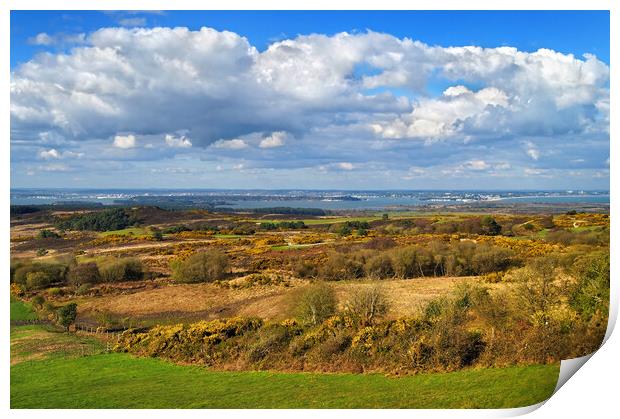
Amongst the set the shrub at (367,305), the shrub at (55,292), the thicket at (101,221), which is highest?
the thicket at (101,221)

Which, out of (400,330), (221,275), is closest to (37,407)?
(221,275)

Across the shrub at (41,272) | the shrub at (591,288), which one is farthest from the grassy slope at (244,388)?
the shrub at (591,288)

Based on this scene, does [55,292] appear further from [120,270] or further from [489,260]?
[489,260]

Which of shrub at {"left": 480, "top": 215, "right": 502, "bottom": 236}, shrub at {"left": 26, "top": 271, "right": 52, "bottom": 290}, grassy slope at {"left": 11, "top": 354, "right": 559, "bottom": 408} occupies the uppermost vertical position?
shrub at {"left": 480, "top": 215, "right": 502, "bottom": 236}

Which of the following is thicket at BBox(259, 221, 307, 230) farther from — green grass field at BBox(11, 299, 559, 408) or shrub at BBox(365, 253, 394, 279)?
green grass field at BBox(11, 299, 559, 408)

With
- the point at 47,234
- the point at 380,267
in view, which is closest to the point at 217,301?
the point at 380,267

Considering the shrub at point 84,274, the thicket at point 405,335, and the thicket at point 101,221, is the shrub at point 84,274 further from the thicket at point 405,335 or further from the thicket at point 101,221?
the thicket at point 405,335

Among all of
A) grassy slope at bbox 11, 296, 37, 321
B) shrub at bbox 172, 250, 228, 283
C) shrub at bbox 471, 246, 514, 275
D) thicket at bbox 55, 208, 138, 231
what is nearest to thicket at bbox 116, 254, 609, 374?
shrub at bbox 471, 246, 514, 275
